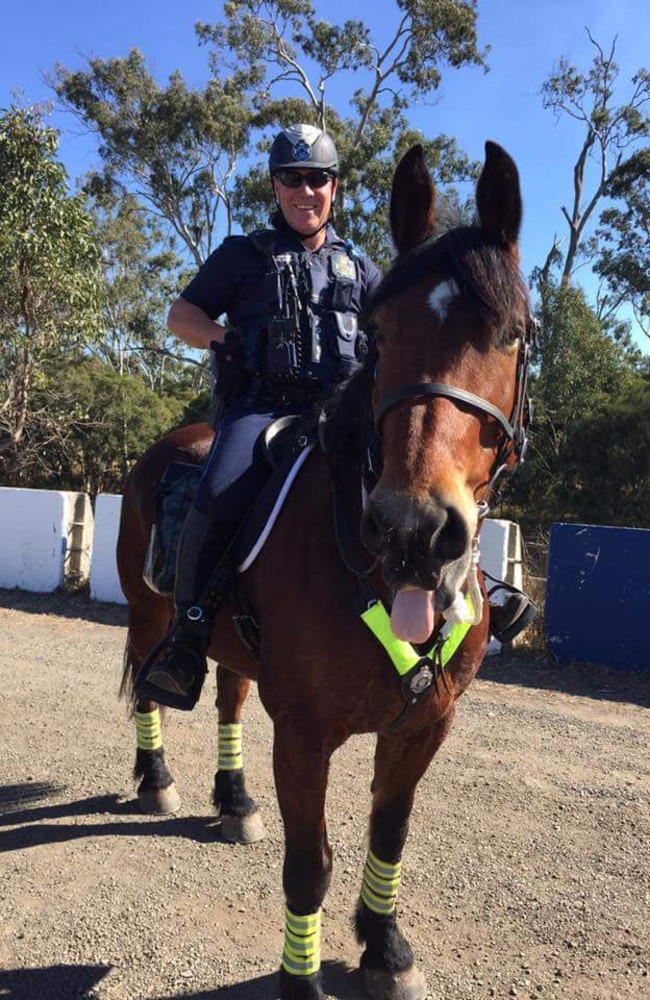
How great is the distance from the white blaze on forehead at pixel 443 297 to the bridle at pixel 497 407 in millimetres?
214

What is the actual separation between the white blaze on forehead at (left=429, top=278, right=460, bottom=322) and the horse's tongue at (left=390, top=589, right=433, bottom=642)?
711 mm

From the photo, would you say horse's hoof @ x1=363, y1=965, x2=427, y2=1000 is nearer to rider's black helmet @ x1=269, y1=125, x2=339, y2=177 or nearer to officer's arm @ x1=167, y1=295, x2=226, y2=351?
officer's arm @ x1=167, y1=295, x2=226, y2=351

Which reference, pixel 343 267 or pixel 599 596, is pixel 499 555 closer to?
pixel 599 596

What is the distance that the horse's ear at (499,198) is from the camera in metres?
2.06

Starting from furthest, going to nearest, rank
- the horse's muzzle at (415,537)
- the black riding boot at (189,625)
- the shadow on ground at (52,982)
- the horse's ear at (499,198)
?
the black riding boot at (189,625) → the shadow on ground at (52,982) → the horse's ear at (499,198) → the horse's muzzle at (415,537)

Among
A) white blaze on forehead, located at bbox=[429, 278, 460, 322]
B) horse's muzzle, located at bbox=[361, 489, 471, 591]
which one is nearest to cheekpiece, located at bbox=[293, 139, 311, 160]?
white blaze on forehead, located at bbox=[429, 278, 460, 322]

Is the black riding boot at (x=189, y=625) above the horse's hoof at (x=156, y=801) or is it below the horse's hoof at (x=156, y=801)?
above

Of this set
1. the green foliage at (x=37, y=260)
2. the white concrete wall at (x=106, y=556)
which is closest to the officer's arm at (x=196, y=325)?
the white concrete wall at (x=106, y=556)

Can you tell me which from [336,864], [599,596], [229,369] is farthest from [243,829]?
[599,596]

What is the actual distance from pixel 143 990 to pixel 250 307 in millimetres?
2650

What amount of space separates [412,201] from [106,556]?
787cm

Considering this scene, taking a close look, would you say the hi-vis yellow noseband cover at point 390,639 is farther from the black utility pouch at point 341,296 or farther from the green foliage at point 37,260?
the green foliage at point 37,260

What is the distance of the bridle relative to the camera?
5.98ft

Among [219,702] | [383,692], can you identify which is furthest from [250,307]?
[219,702]
